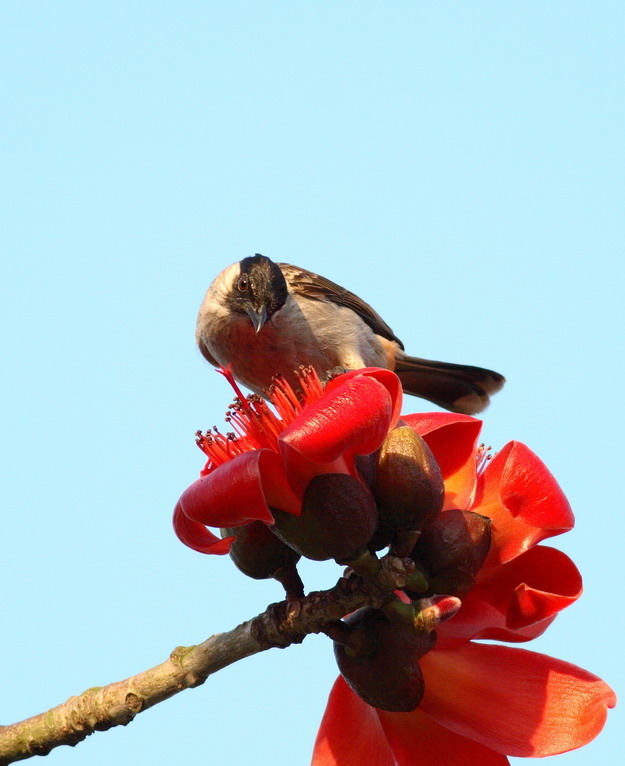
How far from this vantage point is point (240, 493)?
5.86ft

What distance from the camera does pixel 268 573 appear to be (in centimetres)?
209

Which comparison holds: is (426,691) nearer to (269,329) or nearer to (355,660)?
(355,660)

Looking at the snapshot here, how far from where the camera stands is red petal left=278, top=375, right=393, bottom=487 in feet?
5.86

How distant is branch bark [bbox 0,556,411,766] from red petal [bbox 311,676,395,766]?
0.24 meters

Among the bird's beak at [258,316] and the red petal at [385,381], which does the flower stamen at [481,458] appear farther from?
the bird's beak at [258,316]

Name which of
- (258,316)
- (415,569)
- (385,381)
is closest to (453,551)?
(415,569)

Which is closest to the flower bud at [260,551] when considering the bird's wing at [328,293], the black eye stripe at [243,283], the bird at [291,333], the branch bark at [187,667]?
the branch bark at [187,667]

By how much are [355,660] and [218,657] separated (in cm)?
27

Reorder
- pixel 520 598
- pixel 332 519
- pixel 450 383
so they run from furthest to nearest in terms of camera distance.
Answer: pixel 450 383
pixel 520 598
pixel 332 519

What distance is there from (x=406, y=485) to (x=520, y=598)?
1.07ft

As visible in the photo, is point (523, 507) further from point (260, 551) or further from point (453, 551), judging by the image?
point (260, 551)

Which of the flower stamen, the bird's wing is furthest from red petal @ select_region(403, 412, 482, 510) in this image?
the bird's wing

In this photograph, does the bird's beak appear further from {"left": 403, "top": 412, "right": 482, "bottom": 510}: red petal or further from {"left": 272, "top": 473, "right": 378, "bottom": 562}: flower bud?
{"left": 272, "top": 473, "right": 378, "bottom": 562}: flower bud

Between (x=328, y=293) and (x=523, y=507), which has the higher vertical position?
(x=328, y=293)
